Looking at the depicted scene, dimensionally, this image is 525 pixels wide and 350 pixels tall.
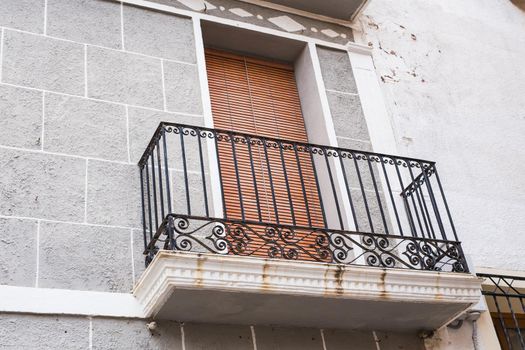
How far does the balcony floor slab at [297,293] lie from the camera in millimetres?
5824

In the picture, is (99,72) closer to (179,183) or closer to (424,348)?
(179,183)

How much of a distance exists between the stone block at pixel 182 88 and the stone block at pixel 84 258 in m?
1.57

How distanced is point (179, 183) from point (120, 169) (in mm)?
533

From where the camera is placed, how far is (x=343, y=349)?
6.71 metres

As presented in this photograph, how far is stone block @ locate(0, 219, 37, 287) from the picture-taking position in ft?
19.2

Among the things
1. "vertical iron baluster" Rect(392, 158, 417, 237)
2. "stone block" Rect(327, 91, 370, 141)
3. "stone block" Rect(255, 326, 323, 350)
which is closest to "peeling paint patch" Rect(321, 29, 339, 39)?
"stone block" Rect(327, 91, 370, 141)

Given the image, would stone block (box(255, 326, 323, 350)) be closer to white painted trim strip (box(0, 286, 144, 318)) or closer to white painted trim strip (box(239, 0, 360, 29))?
white painted trim strip (box(0, 286, 144, 318))

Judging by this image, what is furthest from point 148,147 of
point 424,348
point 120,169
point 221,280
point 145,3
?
point 424,348

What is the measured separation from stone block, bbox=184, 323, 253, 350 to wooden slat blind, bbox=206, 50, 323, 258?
4.05ft

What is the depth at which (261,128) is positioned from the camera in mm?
8102

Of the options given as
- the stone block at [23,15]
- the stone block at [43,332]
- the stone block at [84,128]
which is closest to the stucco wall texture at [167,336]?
the stone block at [43,332]

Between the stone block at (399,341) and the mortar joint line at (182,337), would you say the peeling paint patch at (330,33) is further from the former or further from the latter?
the mortar joint line at (182,337)

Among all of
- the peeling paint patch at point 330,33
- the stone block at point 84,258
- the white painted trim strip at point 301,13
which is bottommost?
the stone block at point 84,258

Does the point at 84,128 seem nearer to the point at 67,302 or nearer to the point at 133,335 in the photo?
the point at 67,302
